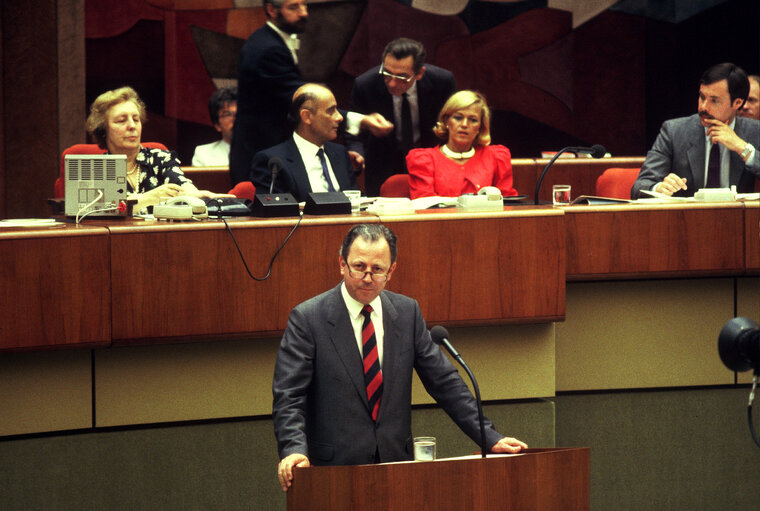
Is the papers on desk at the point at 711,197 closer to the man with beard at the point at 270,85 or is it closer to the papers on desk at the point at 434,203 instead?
the papers on desk at the point at 434,203

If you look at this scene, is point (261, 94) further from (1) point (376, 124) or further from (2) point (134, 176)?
(2) point (134, 176)

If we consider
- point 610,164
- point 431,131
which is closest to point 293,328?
point 431,131

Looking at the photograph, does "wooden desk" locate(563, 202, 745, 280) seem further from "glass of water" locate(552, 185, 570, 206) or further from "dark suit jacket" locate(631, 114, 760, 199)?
"dark suit jacket" locate(631, 114, 760, 199)

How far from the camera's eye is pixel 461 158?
15.9 feet

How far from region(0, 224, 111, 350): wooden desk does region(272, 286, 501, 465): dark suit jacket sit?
0.80 metres

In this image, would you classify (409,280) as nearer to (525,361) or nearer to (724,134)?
(525,361)

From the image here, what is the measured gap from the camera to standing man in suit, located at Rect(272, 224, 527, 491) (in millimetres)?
2699

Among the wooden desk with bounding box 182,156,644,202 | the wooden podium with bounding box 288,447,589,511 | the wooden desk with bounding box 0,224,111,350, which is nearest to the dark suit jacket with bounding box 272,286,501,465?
the wooden podium with bounding box 288,447,589,511

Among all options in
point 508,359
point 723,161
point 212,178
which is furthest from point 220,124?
point 508,359

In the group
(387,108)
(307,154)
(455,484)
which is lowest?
(455,484)

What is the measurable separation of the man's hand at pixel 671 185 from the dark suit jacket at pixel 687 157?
0.13 meters

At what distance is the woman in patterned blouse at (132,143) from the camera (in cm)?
437

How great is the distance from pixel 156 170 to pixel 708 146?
2296mm

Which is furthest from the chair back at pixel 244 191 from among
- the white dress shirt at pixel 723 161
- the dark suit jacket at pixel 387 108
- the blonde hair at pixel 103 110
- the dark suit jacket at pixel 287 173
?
the white dress shirt at pixel 723 161
